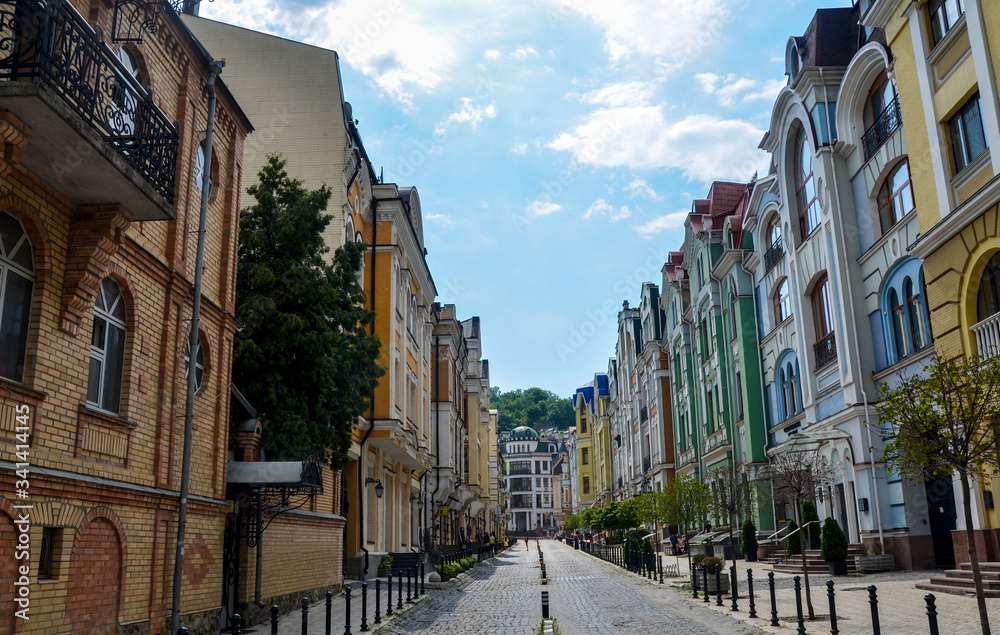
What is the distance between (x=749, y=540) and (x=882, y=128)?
17.0 meters

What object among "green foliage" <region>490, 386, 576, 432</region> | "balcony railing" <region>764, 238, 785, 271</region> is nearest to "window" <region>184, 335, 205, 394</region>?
"balcony railing" <region>764, 238, 785, 271</region>

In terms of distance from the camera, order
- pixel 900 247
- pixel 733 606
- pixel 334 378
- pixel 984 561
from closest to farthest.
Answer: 1. pixel 984 561
2. pixel 733 606
3. pixel 334 378
4. pixel 900 247

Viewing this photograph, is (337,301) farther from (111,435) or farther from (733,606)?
(733,606)

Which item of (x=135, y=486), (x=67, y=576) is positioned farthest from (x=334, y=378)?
(x=67, y=576)

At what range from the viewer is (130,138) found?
9.19 meters

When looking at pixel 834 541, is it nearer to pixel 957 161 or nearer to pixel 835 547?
pixel 835 547

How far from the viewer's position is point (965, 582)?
15141 mm

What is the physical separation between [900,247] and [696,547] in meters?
18.4

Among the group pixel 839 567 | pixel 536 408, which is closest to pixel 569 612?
pixel 839 567

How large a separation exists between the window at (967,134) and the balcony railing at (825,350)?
32.3 ft

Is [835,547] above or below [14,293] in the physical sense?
below

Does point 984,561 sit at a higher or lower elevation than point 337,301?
lower

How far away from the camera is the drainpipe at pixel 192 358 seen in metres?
11.1

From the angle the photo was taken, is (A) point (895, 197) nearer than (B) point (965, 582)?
No
